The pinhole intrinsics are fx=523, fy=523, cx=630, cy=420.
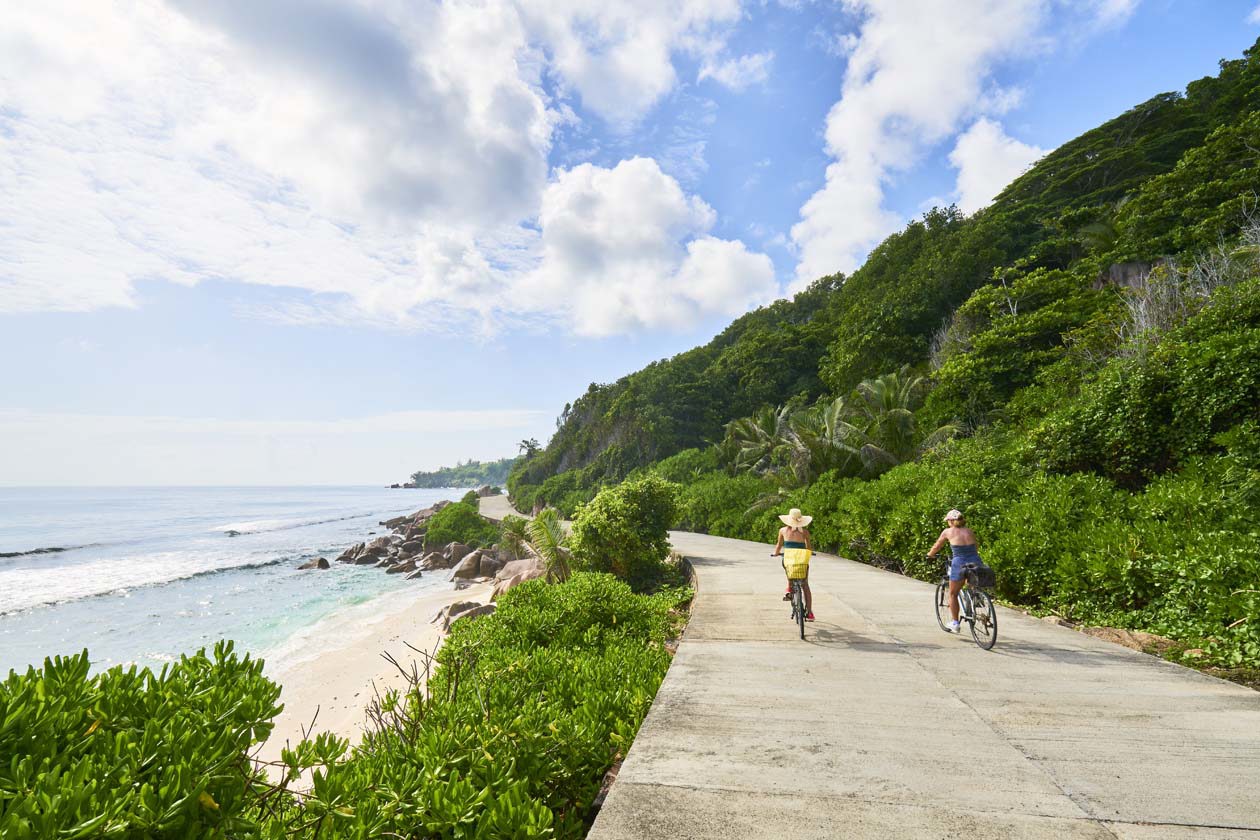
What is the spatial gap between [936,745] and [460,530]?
3143 cm

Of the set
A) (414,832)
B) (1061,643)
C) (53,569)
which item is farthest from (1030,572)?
(53,569)

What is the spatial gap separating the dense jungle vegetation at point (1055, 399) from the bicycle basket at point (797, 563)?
345cm

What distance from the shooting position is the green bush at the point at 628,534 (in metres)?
11.6

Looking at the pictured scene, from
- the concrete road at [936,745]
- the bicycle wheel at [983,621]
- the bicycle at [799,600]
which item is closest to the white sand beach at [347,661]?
the concrete road at [936,745]

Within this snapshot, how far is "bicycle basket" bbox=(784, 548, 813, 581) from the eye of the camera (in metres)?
6.20

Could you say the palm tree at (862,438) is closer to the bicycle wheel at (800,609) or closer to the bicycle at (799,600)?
the bicycle at (799,600)

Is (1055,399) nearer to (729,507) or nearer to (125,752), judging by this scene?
(729,507)

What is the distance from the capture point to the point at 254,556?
32594 millimetres

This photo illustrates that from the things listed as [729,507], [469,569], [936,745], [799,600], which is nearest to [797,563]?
[799,600]

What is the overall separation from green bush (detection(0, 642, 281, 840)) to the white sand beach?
4471mm

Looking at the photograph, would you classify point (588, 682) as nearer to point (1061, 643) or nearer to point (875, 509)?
point (1061, 643)

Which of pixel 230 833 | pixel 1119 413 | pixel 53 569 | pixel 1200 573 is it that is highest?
pixel 1119 413

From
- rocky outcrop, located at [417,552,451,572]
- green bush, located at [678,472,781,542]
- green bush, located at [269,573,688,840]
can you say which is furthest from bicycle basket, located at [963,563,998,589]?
rocky outcrop, located at [417,552,451,572]

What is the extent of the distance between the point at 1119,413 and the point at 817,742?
874 cm
